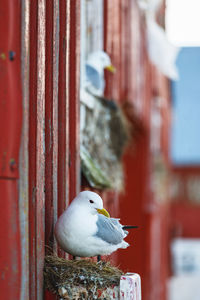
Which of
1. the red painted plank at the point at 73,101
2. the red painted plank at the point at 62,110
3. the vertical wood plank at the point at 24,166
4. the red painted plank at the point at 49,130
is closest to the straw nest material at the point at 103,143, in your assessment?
the red painted plank at the point at 73,101

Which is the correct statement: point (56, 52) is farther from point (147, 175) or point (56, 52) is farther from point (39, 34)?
point (147, 175)

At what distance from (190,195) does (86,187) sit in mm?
17556

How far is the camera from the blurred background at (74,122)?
2867 millimetres

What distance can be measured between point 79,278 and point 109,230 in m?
0.31

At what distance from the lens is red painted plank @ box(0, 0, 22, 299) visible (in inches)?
111

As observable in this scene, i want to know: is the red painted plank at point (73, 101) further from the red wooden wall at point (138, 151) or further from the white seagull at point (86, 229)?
the red wooden wall at point (138, 151)

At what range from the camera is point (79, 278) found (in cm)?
320

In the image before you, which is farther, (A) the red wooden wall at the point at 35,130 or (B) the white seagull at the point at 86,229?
(B) the white seagull at the point at 86,229

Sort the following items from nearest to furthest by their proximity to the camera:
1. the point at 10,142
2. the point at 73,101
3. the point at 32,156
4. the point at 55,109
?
the point at 10,142 < the point at 32,156 < the point at 55,109 < the point at 73,101

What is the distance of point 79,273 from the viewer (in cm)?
322

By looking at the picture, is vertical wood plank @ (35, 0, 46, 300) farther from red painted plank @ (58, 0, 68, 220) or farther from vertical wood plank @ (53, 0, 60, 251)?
red painted plank @ (58, 0, 68, 220)

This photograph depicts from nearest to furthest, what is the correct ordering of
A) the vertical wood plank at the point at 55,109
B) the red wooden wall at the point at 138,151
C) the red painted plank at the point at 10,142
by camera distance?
the red painted plank at the point at 10,142 < the vertical wood plank at the point at 55,109 < the red wooden wall at the point at 138,151

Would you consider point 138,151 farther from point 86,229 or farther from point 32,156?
point 32,156

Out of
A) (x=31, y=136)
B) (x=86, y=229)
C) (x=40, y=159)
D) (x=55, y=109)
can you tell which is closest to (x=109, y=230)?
(x=86, y=229)
